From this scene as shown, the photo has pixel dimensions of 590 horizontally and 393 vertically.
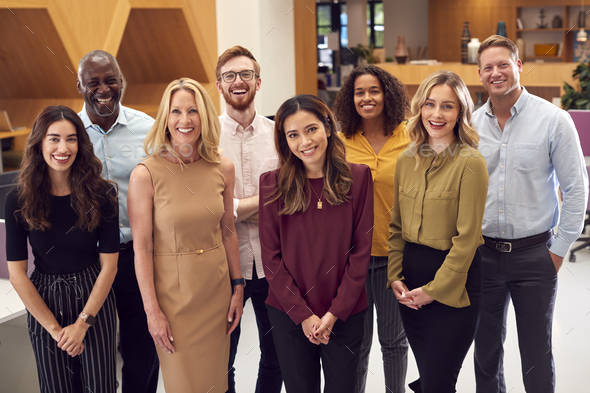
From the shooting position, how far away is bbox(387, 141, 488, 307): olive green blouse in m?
1.81

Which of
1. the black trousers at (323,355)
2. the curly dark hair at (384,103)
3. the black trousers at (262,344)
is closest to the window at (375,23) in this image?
the curly dark hair at (384,103)

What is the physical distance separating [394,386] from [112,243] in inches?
52.5

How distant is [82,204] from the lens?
74.5 inches

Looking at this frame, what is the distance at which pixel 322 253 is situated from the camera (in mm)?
1849

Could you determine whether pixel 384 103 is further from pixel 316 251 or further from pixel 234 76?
pixel 316 251

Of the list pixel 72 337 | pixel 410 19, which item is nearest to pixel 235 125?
pixel 72 337

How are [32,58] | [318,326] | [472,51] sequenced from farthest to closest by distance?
[472,51] → [32,58] → [318,326]

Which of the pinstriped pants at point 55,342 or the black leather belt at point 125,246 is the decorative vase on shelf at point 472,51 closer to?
the black leather belt at point 125,246

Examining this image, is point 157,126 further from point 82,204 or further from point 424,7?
point 424,7

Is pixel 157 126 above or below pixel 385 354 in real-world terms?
above

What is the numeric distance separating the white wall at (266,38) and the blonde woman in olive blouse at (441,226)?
310cm

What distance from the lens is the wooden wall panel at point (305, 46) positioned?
18.0 feet

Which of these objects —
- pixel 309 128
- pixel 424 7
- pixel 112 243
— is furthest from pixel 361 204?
pixel 424 7

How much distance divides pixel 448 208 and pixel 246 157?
876mm
